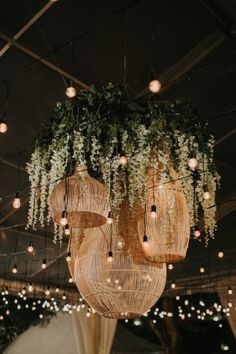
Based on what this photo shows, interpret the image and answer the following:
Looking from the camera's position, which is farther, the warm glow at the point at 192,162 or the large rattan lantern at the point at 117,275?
the warm glow at the point at 192,162

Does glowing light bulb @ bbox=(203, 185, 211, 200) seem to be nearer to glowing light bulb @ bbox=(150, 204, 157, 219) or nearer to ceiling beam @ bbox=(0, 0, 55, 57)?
glowing light bulb @ bbox=(150, 204, 157, 219)

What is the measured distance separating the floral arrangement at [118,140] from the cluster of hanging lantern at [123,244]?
0.17 m

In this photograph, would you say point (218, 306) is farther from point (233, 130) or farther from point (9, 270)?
point (233, 130)

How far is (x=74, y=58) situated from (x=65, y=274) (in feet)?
23.1

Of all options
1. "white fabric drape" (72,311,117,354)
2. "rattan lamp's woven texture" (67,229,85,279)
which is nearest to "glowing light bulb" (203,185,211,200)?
"rattan lamp's woven texture" (67,229,85,279)

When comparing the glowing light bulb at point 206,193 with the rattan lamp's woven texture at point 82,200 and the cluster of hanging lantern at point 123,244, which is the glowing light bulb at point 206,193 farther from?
the rattan lamp's woven texture at point 82,200

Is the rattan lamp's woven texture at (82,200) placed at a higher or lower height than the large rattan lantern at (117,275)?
higher

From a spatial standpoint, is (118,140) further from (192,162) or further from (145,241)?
(145,241)

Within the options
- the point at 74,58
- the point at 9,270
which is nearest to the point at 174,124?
the point at 74,58

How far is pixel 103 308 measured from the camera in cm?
315

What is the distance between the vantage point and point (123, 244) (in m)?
3.10

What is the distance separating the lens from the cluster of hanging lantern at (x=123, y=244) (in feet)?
9.94

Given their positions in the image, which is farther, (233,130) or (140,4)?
(233,130)

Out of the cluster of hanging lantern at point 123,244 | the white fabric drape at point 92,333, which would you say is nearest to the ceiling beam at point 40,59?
the cluster of hanging lantern at point 123,244
